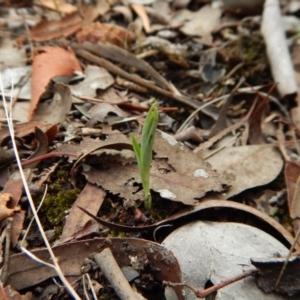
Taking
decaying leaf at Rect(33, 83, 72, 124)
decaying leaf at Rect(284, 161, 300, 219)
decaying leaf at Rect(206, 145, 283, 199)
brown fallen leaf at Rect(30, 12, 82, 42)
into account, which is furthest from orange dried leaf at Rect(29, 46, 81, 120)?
decaying leaf at Rect(284, 161, 300, 219)

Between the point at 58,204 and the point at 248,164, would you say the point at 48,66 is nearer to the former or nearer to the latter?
the point at 58,204

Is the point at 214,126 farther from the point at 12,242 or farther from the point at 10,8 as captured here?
the point at 10,8

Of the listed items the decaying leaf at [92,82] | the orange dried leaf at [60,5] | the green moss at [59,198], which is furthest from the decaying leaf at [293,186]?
the orange dried leaf at [60,5]

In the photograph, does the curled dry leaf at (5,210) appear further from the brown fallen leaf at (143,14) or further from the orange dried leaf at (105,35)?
the brown fallen leaf at (143,14)

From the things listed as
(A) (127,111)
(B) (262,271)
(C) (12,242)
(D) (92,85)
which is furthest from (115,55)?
(B) (262,271)

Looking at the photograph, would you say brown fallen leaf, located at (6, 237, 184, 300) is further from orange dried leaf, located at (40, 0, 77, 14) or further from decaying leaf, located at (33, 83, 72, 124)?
orange dried leaf, located at (40, 0, 77, 14)

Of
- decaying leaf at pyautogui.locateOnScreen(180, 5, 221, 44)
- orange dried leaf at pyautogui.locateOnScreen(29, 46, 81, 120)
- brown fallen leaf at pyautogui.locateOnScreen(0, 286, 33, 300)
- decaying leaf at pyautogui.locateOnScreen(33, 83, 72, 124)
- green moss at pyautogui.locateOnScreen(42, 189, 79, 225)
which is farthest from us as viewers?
decaying leaf at pyautogui.locateOnScreen(180, 5, 221, 44)
